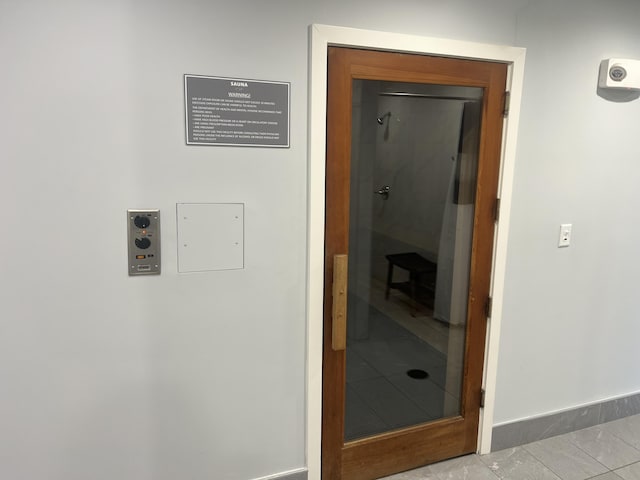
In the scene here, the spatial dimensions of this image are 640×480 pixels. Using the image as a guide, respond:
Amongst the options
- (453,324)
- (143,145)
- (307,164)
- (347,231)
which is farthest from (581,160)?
(143,145)

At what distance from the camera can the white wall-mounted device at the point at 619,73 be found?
2.38 meters

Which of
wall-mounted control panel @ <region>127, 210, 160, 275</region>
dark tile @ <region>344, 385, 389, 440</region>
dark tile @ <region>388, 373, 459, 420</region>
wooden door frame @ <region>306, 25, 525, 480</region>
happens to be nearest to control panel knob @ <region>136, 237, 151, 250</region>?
wall-mounted control panel @ <region>127, 210, 160, 275</region>

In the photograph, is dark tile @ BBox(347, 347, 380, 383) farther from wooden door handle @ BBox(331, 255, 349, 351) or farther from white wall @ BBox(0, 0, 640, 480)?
white wall @ BBox(0, 0, 640, 480)

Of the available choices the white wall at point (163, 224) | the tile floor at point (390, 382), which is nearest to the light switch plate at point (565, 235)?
the white wall at point (163, 224)

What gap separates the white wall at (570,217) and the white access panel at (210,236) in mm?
1401

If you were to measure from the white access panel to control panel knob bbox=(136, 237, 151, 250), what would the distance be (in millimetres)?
116

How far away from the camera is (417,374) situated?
2.42 metres

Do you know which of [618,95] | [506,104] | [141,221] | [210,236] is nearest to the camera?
[141,221]

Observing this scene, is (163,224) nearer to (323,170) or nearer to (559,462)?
(323,170)

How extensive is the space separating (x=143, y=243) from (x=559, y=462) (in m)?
2.38

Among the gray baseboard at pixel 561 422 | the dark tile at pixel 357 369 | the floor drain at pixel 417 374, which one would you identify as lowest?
the gray baseboard at pixel 561 422

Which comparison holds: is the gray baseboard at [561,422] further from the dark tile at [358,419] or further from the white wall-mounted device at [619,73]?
the white wall-mounted device at [619,73]

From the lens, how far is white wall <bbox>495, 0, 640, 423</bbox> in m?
2.33

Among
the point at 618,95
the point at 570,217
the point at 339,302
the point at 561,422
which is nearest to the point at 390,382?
the point at 339,302
